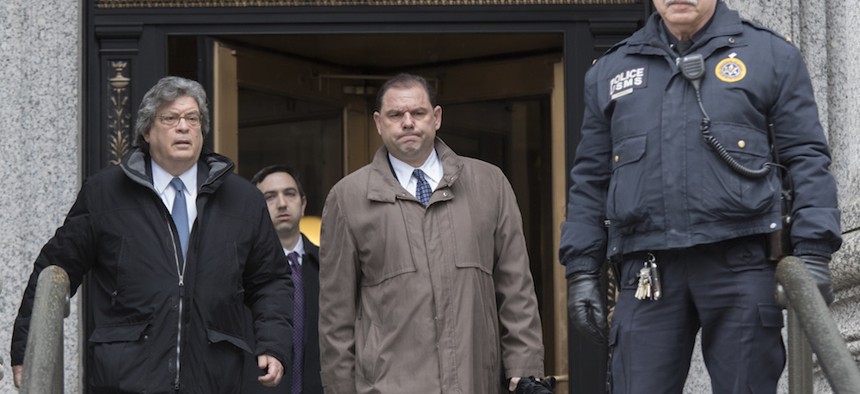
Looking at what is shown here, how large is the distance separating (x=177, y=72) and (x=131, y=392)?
311 centimetres

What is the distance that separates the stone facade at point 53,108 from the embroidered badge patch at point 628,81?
245 centimetres

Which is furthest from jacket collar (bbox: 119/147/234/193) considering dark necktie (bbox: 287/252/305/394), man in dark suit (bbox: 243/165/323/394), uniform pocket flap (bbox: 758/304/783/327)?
uniform pocket flap (bbox: 758/304/783/327)

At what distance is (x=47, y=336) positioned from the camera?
18.7ft

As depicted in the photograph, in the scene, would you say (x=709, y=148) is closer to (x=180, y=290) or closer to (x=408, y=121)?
(x=408, y=121)

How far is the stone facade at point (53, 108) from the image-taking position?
8.36m

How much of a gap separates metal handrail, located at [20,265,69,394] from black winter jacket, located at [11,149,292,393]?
48 cm

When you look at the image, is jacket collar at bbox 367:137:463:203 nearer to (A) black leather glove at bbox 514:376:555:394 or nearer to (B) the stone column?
(A) black leather glove at bbox 514:376:555:394

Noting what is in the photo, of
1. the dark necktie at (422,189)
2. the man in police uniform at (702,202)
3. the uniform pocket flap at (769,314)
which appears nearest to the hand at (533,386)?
the man in police uniform at (702,202)

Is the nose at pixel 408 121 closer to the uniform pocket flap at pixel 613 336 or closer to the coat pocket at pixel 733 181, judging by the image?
the uniform pocket flap at pixel 613 336

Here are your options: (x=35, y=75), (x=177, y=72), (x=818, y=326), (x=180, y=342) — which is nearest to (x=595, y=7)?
(x=177, y=72)

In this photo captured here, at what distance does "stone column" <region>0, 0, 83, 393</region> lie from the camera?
8.39 meters

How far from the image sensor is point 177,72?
9.26 meters

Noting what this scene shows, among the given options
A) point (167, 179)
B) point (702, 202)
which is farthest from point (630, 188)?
point (167, 179)

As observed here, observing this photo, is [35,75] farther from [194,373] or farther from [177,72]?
[194,373]
